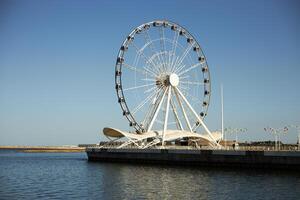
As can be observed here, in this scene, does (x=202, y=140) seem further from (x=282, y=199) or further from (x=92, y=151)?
(x=282, y=199)

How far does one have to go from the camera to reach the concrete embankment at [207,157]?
5159 centimetres

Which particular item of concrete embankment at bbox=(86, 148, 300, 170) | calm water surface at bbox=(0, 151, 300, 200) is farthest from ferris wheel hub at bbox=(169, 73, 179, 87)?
calm water surface at bbox=(0, 151, 300, 200)

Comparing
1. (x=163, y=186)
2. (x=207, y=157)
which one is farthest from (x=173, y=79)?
(x=163, y=186)

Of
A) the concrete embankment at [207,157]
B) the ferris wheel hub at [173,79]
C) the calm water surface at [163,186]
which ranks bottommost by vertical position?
the calm water surface at [163,186]

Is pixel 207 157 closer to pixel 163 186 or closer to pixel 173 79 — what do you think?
pixel 173 79

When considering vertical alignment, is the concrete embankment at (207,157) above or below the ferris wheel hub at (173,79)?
below

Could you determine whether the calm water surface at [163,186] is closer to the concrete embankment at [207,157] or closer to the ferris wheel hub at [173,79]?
the concrete embankment at [207,157]

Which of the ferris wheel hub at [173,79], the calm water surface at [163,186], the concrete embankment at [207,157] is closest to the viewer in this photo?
the calm water surface at [163,186]

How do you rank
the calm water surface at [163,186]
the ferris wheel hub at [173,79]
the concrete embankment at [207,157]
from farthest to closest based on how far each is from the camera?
the ferris wheel hub at [173,79]
the concrete embankment at [207,157]
the calm water surface at [163,186]

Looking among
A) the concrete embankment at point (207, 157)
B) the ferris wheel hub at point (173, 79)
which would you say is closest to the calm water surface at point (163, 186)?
the concrete embankment at point (207, 157)

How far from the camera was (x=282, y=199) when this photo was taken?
31672 millimetres

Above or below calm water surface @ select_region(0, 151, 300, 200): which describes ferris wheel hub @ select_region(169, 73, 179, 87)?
above

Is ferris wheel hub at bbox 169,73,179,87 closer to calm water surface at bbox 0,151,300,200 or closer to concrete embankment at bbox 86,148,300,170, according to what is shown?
concrete embankment at bbox 86,148,300,170

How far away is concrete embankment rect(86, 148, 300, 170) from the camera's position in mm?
51594
